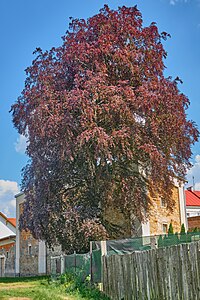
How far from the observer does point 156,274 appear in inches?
379

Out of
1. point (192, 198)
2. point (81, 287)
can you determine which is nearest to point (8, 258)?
point (81, 287)

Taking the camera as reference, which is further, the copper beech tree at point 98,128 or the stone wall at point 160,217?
the stone wall at point 160,217

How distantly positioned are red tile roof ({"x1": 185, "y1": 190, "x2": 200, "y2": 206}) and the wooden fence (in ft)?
152

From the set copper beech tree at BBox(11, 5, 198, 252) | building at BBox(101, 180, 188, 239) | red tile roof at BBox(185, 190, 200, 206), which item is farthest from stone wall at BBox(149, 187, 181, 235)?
red tile roof at BBox(185, 190, 200, 206)

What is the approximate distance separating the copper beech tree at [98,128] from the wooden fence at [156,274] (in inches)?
291

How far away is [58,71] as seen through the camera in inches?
883

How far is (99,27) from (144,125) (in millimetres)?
5616

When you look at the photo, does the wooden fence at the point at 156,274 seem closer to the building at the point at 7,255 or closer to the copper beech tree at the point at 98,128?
the copper beech tree at the point at 98,128

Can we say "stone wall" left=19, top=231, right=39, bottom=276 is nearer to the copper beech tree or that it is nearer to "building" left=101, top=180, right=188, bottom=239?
"building" left=101, top=180, right=188, bottom=239

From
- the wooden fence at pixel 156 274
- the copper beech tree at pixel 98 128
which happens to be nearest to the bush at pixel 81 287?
the wooden fence at pixel 156 274

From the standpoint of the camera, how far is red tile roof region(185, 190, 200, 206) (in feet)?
191

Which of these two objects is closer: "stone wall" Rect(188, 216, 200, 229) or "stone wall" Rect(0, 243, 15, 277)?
"stone wall" Rect(0, 243, 15, 277)

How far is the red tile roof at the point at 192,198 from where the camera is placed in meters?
58.1

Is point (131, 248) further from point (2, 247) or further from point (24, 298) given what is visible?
point (2, 247)
